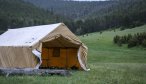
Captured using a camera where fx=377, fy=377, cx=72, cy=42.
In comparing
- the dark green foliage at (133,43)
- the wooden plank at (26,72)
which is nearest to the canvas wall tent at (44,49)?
the wooden plank at (26,72)

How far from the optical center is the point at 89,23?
188 meters

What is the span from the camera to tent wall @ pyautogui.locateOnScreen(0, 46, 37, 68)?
78.0ft

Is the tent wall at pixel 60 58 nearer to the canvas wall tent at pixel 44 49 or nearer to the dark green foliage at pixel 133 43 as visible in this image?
the canvas wall tent at pixel 44 49

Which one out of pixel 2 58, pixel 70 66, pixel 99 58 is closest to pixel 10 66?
pixel 2 58

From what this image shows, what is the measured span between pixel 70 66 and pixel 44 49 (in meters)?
3.00

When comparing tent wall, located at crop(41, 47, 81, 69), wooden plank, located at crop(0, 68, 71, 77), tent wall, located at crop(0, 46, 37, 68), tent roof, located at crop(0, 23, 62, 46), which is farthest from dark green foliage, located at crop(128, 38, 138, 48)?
wooden plank, located at crop(0, 68, 71, 77)

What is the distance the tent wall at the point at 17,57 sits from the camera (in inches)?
936

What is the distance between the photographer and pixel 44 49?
104 ft

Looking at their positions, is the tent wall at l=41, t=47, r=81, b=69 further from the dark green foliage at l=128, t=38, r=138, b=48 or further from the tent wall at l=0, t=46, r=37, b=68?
the dark green foliage at l=128, t=38, r=138, b=48

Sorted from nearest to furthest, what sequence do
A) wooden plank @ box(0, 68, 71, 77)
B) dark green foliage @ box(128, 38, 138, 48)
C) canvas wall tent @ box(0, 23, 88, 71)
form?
wooden plank @ box(0, 68, 71, 77) → canvas wall tent @ box(0, 23, 88, 71) → dark green foliage @ box(128, 38, 138, 48)

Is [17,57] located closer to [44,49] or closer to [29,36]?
[29,36]

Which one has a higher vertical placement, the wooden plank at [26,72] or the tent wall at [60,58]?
the wooden plank at [26,72]

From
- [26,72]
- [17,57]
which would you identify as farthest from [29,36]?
[26,72]

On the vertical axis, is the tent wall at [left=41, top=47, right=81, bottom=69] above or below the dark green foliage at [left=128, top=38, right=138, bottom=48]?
above
